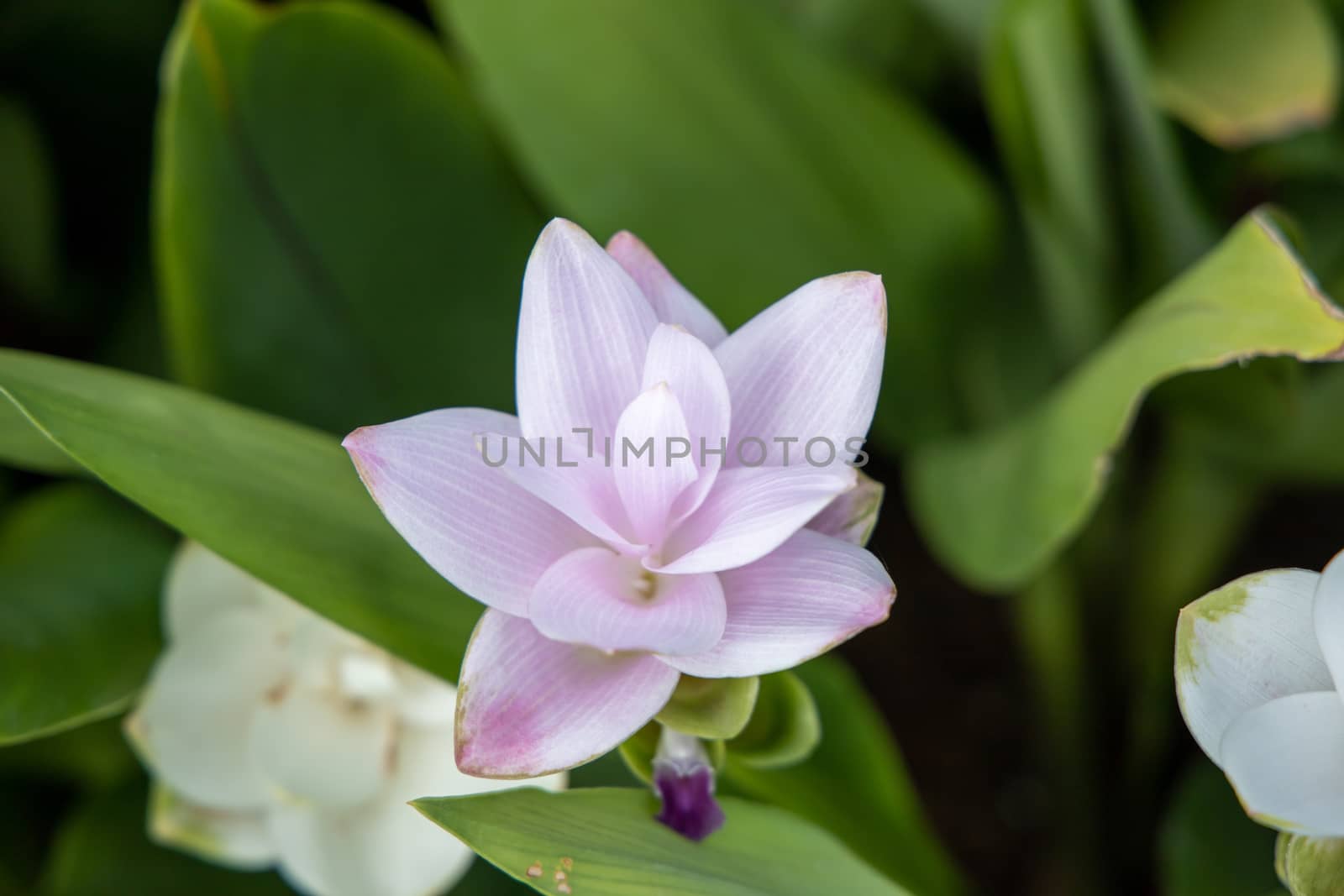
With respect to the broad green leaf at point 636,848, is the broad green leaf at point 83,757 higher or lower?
lower

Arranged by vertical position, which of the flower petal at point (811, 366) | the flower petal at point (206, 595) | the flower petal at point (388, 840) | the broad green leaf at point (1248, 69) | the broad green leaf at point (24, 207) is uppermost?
the broad green leaf at point (1248, 69)

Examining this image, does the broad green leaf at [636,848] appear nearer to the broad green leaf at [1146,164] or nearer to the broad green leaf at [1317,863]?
the broad green leaf at [1317,863]

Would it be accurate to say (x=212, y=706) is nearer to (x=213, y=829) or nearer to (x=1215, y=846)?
(x=213, y=829)

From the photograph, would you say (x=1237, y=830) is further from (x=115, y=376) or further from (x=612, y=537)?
(x=115, y=376)

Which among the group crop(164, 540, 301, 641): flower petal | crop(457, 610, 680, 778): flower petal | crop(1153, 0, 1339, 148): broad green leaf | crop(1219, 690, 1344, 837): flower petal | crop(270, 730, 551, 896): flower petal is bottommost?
crop(270, 730, 551, 896): flower petal

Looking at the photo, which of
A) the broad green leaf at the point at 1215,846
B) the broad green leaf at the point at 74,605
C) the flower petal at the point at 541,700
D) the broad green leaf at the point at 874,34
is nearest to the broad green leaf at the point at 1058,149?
the broad green leaf at the point at 874,34

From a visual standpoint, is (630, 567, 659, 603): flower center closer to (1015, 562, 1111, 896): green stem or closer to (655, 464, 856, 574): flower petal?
(655, 464, 856, 574): flower petal

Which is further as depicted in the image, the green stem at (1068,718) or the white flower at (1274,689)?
the green stem at (1068,718)

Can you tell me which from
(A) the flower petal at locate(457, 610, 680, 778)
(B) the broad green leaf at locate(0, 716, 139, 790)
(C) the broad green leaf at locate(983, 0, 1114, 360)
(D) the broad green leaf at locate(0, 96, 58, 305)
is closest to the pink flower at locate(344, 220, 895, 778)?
(A) the flower petal at locate(457, 610, 680, 778)
